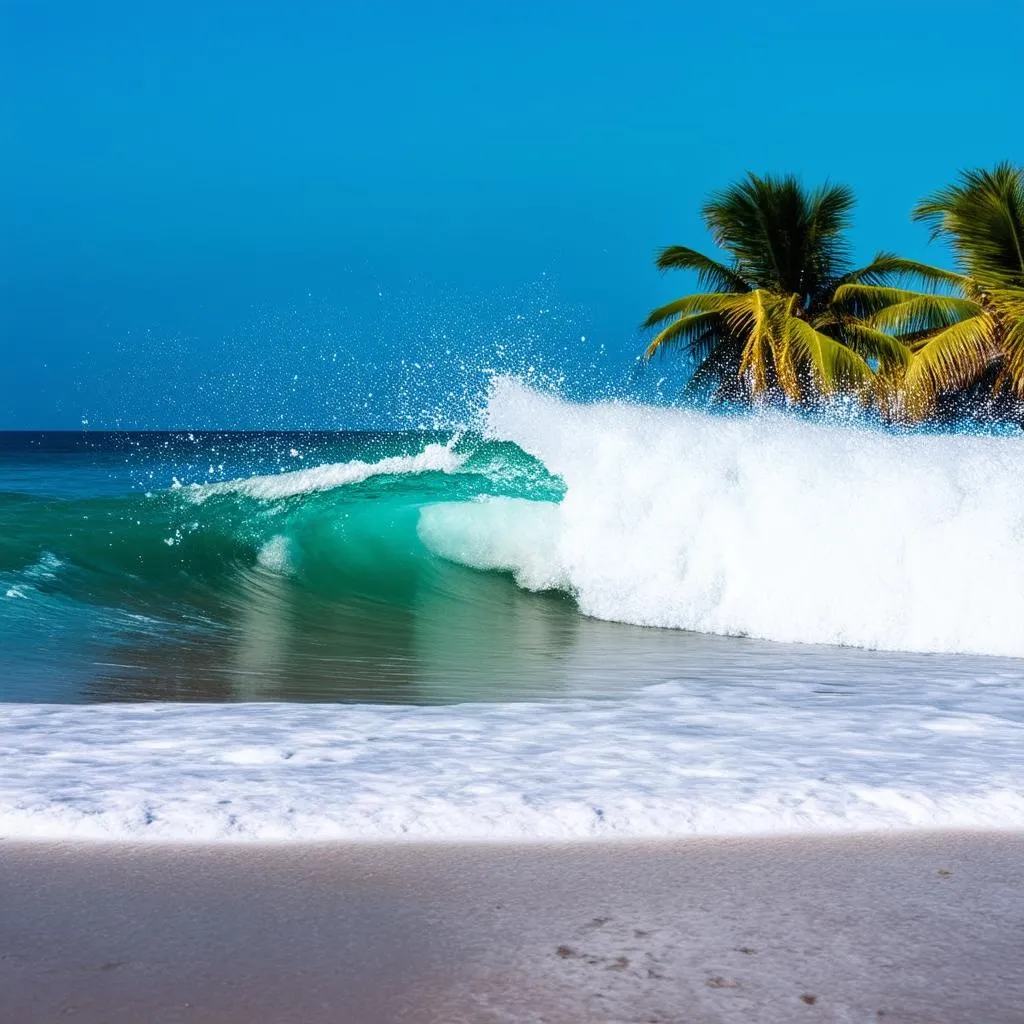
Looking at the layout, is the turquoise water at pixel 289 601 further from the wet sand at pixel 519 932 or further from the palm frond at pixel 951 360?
the palm frond at pixel 951 360

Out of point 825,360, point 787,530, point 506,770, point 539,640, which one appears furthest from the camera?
point 825,360

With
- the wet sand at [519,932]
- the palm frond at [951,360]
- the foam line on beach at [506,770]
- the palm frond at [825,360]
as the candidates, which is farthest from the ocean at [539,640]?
the palm frond at [951,360]

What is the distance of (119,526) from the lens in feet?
43.5

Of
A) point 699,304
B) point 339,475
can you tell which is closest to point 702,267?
point 699,304

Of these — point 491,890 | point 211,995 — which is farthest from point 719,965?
point 211,995

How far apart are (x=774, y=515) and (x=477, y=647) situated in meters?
3.15

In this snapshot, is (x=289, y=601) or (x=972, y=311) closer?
(x=289, y=601)

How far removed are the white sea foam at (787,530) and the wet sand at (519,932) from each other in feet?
17.8

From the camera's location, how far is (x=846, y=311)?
85.7ft

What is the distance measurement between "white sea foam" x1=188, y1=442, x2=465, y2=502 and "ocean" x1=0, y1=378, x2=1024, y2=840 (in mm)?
68

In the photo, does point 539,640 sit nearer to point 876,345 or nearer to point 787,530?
point 787,530

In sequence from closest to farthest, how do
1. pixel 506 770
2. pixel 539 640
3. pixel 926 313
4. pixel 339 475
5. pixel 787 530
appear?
pixel 506 770
pixel 539 640
pixel 787 530
pixel 339 475
pixel 926 313

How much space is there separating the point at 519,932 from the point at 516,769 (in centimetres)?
143

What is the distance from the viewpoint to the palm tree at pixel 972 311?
76.5 feet
